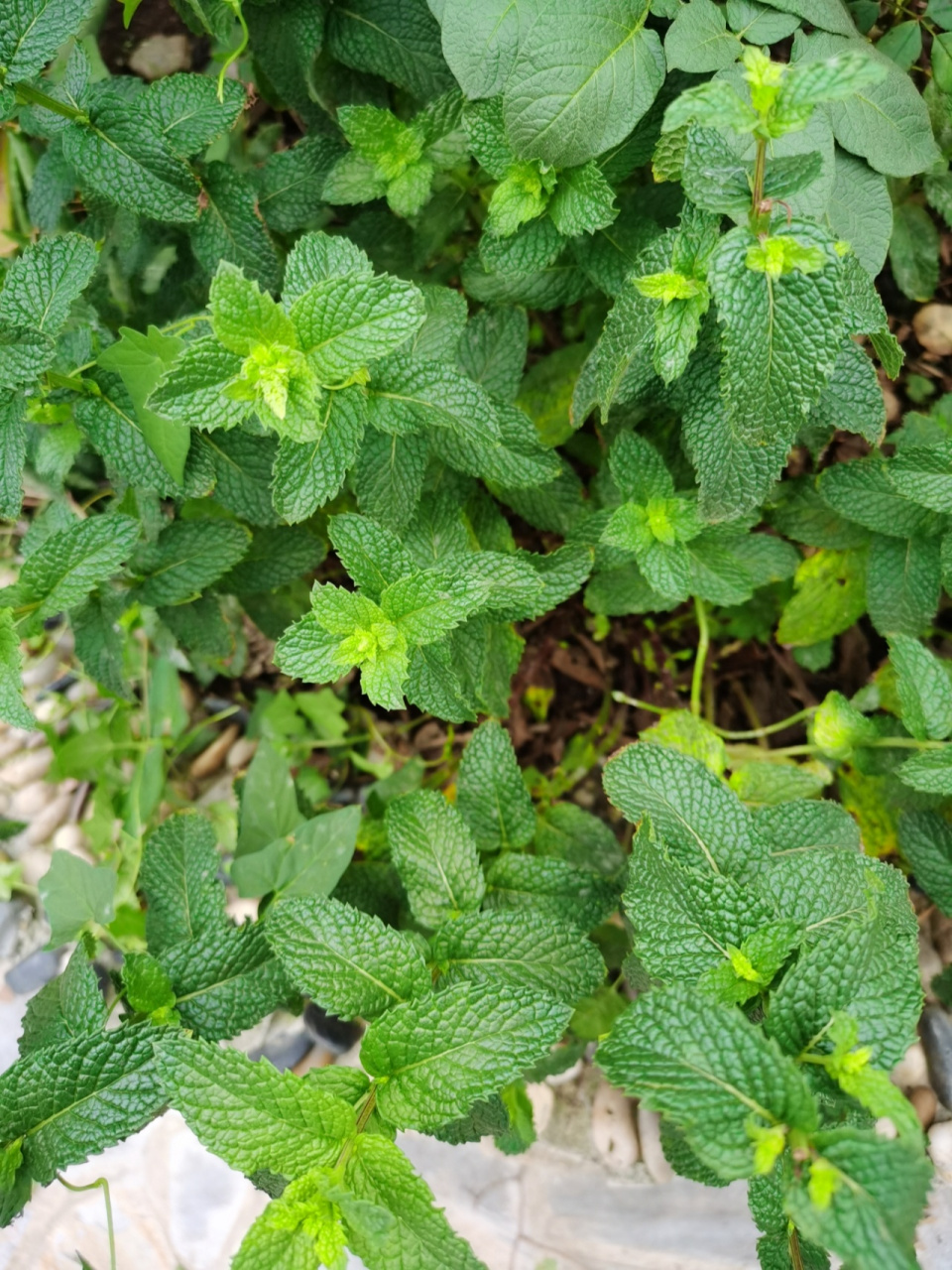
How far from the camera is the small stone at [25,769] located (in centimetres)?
201

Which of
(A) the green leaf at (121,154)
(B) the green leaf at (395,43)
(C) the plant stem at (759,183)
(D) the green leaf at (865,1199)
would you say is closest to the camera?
(D) the green leaf at (865,1199)

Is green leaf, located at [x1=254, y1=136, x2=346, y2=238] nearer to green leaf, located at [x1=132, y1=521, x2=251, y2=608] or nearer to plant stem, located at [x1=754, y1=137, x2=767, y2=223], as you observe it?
green leaf, located at [x1=132, y1=521, x2=251, y2=608]

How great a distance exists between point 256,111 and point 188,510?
839 mm

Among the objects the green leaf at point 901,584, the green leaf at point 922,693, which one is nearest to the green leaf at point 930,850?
the green leaf at point 922,693

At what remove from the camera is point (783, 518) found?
4.92 feet

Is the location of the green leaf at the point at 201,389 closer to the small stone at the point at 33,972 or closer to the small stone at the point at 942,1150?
the small stone at the point at 33,972

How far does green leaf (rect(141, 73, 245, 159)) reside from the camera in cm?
123

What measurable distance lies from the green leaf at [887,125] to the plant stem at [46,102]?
2.89 ft

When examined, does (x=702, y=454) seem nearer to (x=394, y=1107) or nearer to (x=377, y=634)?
(x=377, y=634)

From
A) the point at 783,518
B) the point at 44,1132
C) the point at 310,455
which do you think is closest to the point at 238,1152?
the point at 44,1132

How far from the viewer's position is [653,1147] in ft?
4.98

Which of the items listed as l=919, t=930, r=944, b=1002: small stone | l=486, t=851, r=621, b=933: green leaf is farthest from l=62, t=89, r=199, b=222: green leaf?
l=919, t=930, r=944, b=1002: small stone

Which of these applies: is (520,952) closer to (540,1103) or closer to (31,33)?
(540,1103)

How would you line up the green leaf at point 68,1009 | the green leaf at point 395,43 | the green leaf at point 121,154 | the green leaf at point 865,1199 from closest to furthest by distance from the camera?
the green leaf at point 865,1199 → the green leaf at point 68,1009 → the green leaf at point 121,154 → the green leaf at point 395,43
